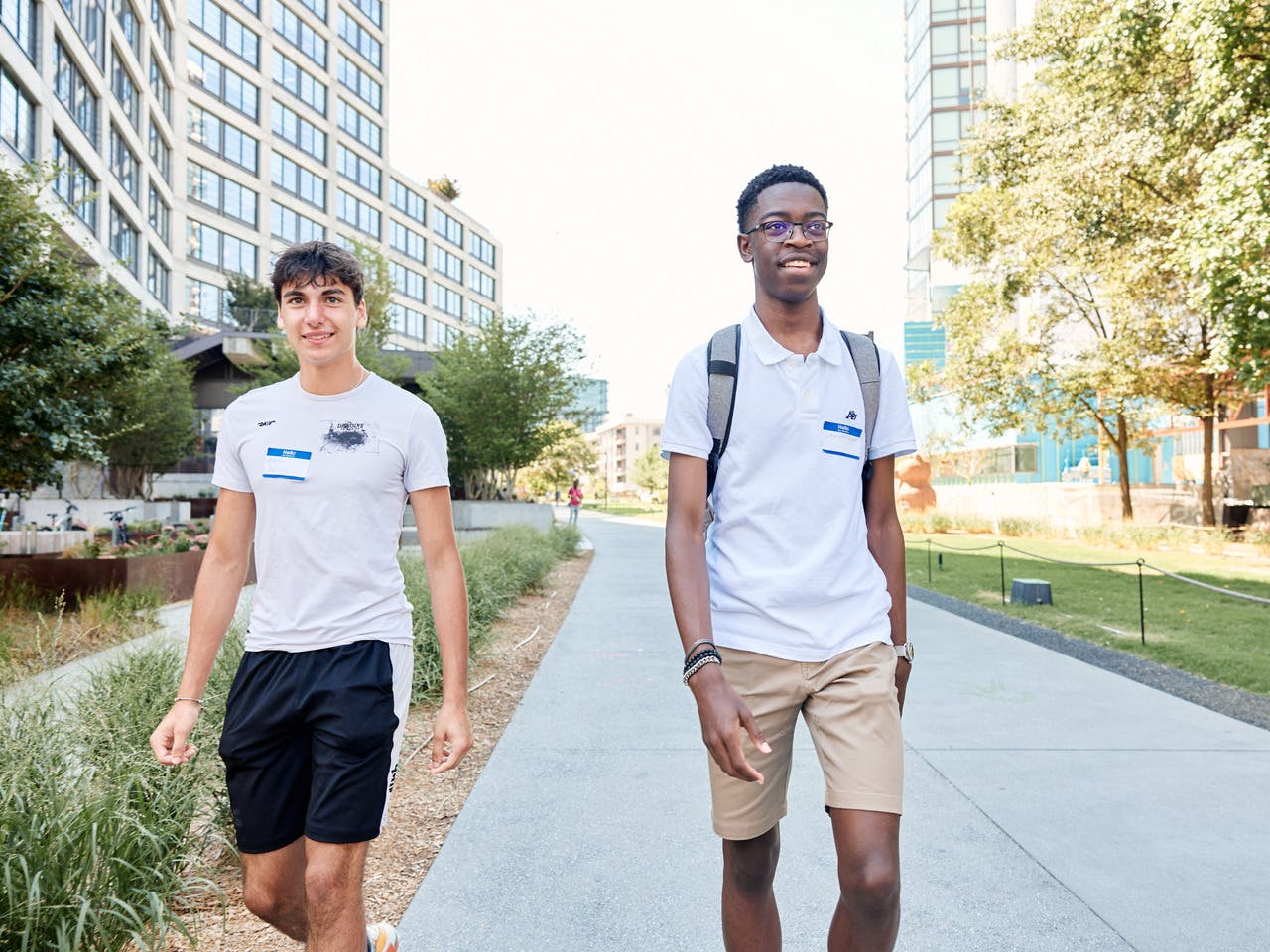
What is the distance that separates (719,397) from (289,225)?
55705 millimetres

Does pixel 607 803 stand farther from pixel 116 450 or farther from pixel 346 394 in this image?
pixel 116 450

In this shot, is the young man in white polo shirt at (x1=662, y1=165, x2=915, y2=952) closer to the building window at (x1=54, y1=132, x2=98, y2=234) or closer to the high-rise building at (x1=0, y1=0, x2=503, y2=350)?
the high-rise building at (x1=0, y1=0, x2=503, y2=350)

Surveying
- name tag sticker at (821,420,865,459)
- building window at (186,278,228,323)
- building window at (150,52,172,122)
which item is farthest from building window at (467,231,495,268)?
name tag sticker at (821,420,865,459)

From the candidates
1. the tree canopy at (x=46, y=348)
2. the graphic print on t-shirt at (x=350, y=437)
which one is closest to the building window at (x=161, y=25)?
the tree canopy at (x=46, y=348)

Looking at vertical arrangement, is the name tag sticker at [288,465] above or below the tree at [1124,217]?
below

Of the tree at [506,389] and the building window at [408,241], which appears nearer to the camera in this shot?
the tree at [506,389]

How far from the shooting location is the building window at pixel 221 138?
4544 cm

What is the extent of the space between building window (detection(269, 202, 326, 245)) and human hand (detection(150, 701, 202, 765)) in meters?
52.1

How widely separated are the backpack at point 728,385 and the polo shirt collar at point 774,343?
34mm

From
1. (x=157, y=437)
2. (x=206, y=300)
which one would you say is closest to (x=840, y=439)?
(x=157, y=437)

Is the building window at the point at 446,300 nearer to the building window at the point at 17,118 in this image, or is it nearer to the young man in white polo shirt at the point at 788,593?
the building window at the point at 17,118

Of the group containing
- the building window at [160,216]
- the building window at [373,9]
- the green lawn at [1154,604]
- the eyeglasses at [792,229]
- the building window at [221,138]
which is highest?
the building window at [373,9]

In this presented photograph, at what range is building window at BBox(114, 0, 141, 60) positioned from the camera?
3117cm

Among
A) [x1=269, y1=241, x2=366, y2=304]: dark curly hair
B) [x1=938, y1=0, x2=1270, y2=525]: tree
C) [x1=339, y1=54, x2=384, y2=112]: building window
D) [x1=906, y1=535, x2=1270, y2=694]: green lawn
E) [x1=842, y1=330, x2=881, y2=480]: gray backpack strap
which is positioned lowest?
[x1=906, y1=535, x2=1270, y2=694]: green lawn
